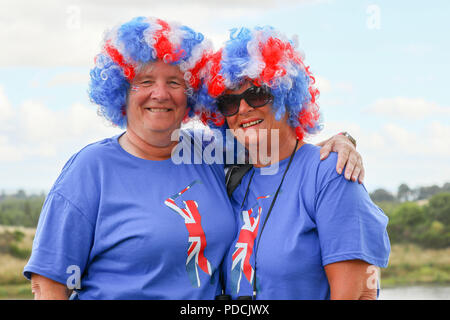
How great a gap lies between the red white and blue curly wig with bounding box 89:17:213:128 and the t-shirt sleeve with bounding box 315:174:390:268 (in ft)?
3.69

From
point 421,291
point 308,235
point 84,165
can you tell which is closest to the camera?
point 308,235

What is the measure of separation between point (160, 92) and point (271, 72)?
0.63 m

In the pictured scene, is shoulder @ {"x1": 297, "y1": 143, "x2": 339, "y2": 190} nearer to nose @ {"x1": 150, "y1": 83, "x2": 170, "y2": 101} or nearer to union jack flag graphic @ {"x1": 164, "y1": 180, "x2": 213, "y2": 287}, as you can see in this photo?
union jack flag graphic @ {"x1": 164, "y1": 180, "x2": 213, "y2": 287}

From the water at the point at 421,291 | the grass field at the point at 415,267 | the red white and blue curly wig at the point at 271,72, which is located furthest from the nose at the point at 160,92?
the water at the point at 421,291

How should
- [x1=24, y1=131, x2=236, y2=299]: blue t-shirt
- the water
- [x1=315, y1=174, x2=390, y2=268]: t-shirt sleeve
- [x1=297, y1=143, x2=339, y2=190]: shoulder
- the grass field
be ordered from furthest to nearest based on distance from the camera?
the grass field, the water, [x1=24, y1=131, x2=236, y2=299]: blue t-shirt, [x1=297, y1=143, x2=339, y2=190]: shoulder, [x1=315, y1=174, x2=390, y2=268]: t-shirt sleeve

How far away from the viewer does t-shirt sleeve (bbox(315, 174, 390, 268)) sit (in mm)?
2205

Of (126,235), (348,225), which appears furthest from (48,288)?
(348,225)

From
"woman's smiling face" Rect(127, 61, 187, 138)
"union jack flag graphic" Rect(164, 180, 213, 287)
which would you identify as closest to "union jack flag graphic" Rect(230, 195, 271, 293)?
"union jack flag graphic" Rect(164, 180, 213, 287)

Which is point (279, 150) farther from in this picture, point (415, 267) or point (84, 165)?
point (415, 267)

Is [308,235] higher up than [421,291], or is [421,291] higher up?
[308,235]

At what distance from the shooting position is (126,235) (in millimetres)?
2439
